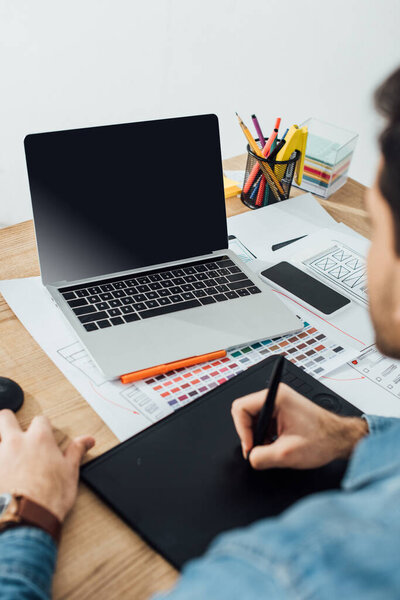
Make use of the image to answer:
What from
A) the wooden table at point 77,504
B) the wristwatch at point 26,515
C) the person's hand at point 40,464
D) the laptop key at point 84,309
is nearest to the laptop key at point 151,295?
the laptop key at point 84,309

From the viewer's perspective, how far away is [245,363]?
0.96 meters

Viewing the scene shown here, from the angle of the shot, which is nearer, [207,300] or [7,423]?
[7,423]

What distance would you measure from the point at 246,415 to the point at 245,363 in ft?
0.62

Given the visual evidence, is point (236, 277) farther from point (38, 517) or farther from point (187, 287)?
point (38, 517)

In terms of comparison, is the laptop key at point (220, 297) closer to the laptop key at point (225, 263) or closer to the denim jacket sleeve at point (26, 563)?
the laptop key at point (225, 263)

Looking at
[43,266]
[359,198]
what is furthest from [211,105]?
[43,266]

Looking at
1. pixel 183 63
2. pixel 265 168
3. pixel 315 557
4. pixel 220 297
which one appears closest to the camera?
pixel 315 557

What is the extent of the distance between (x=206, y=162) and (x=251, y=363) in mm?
407

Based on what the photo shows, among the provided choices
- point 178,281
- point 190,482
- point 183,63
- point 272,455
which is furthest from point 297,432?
point 183,63

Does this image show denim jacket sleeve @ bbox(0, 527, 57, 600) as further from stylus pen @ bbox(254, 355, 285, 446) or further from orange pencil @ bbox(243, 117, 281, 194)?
orange pencil @ bbox(243, 117, 281, 194)

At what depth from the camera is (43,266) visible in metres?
0.99

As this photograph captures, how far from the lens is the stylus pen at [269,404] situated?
0.74 meters

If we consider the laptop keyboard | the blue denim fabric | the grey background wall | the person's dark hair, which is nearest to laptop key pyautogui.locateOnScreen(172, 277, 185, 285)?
the laptop keyboard

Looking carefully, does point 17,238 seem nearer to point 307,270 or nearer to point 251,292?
point 251,292
